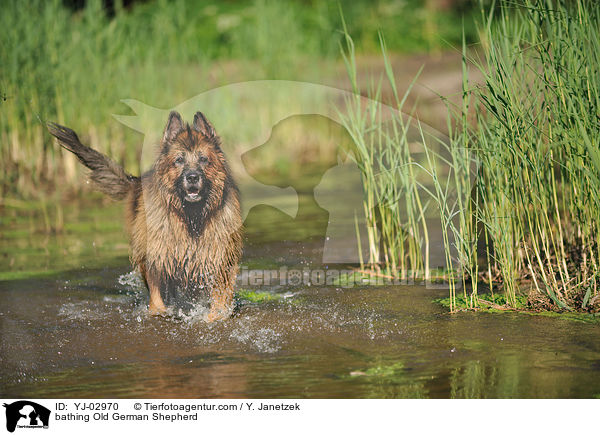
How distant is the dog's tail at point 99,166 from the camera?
206 inches

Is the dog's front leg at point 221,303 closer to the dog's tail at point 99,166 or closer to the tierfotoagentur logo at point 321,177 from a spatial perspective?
the tierfotoagentur logo at point 321,177

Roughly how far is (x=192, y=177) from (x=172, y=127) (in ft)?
1.11

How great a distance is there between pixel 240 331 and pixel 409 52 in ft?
41.2

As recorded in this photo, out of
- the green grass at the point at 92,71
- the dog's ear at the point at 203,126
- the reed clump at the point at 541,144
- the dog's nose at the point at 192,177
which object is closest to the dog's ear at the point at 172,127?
the dog's ear at the point at 203,126

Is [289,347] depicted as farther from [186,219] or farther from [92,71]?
[92,71]

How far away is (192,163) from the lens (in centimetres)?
481

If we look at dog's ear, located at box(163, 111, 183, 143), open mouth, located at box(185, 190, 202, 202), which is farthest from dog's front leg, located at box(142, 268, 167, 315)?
dog's ear, located at box(163, 111, 183, 143)

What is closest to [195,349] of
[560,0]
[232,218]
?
[232,218]
